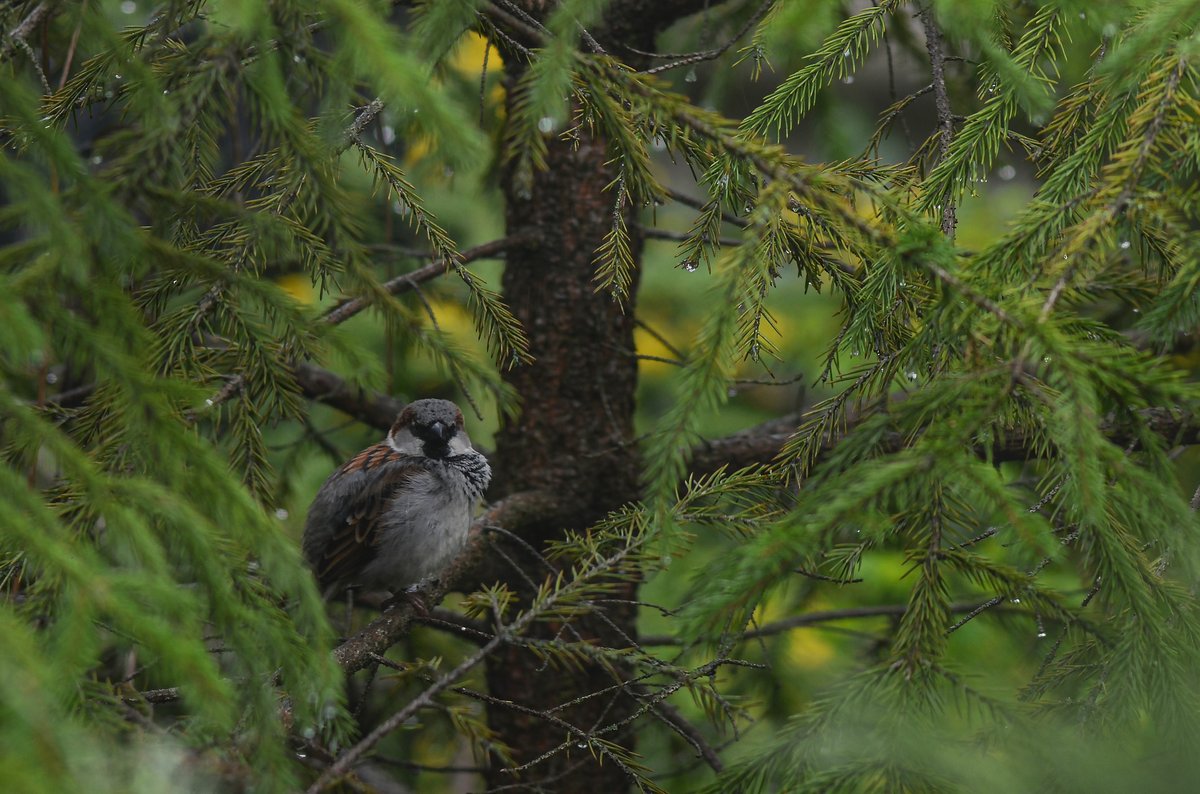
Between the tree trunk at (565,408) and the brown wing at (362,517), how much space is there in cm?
39

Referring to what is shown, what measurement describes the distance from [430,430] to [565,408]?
1.55ft

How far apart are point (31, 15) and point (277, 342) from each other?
0.70 m

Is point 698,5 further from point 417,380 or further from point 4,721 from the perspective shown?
point 4,721

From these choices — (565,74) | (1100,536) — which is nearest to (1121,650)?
(1100,536)

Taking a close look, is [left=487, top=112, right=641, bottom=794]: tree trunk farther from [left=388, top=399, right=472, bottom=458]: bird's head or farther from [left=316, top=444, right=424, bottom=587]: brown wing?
[left=316, top=444, right=424, bottom=587]: brown wing

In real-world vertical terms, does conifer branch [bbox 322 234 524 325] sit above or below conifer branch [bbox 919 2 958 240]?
below

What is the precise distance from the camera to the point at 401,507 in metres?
3.42

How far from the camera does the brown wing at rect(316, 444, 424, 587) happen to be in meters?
3.42

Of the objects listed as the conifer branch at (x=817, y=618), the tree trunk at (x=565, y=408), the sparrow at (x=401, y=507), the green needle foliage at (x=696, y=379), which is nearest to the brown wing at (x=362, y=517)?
the sparrow at (x=401, y=507)

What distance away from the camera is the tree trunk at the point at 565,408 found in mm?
3439

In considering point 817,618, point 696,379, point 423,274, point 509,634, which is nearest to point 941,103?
point 696,379

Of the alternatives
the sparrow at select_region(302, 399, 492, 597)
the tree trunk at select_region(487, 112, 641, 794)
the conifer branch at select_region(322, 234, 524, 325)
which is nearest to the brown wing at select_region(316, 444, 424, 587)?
the sparrow at select_region(302, 399, 492, 597)

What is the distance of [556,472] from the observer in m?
3.46

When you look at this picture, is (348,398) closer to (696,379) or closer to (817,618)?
(817,618)
